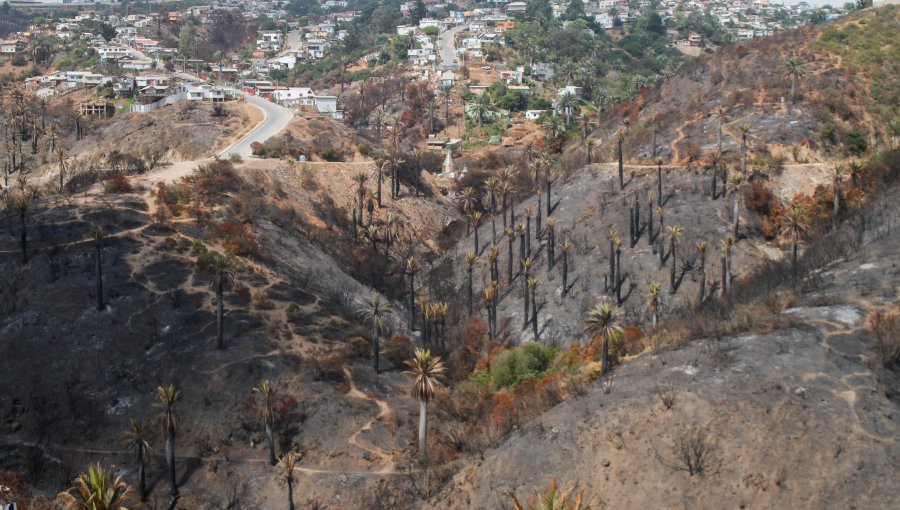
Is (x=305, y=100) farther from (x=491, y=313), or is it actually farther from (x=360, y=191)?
(x=491, y=313)

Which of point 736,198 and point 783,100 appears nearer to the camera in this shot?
point 736,198

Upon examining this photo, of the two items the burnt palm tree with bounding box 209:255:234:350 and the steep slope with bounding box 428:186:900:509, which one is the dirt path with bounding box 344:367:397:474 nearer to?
the steep slope with bounding box 428:186:900:509

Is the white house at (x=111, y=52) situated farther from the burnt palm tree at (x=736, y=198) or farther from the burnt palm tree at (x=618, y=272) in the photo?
the burnt palm tree at (x=736, y=198)

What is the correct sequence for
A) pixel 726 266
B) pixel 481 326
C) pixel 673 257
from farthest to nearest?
pixel 481 326
pixel 673 257
pixel 726 266

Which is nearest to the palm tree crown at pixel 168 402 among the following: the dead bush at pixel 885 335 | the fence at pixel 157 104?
the dead bush at pixel 885 335

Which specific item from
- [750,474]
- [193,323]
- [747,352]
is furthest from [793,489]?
[193,323]

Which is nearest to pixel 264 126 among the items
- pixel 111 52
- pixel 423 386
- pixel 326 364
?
pixel 326 364

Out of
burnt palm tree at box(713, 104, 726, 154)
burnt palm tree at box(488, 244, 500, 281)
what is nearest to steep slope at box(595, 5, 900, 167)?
burnt palm tree at box(713, 104, 726, 154)
